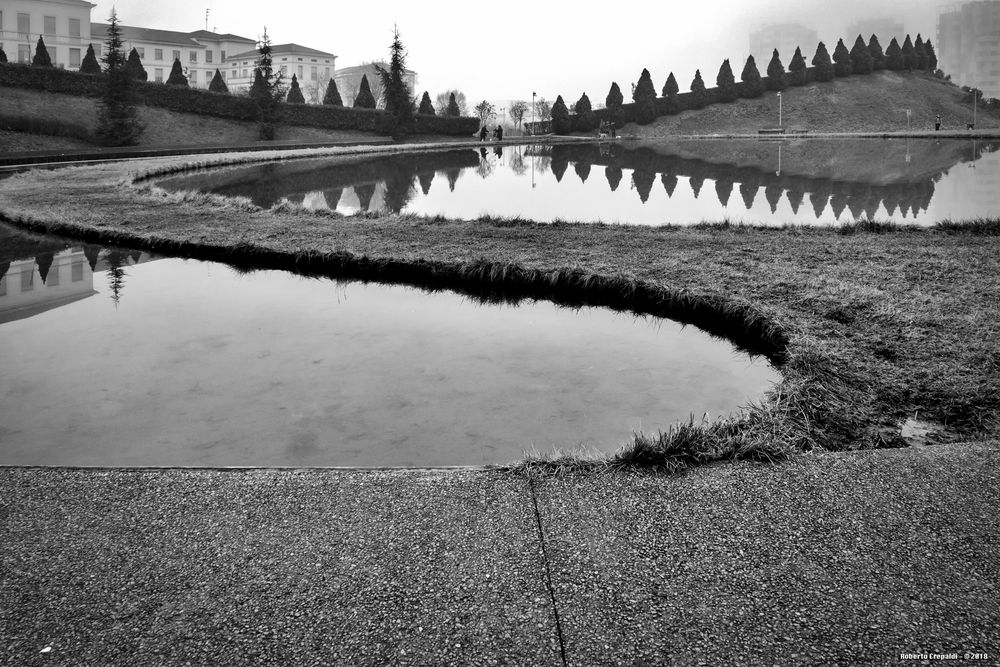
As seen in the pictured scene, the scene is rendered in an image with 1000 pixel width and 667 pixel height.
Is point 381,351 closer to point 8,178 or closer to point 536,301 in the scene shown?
point 536,301

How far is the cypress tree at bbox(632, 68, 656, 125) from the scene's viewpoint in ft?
152

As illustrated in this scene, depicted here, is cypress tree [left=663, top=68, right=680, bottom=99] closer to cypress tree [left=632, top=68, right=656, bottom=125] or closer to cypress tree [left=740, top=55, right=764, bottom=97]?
cypress tree [left=632, top=68, right=656, bottom=125]

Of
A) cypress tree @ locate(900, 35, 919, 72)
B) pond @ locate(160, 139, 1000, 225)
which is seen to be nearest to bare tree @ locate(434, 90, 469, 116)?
cypress tree @ locate(900, 35, 919, 72)

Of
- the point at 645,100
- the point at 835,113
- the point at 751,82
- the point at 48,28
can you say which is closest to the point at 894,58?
the point at 835,113

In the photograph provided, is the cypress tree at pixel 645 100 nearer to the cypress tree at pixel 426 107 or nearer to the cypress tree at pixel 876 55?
the cypress tree at pixel 426 107

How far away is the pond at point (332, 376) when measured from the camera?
2.91m

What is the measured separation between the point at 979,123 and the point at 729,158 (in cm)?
3757

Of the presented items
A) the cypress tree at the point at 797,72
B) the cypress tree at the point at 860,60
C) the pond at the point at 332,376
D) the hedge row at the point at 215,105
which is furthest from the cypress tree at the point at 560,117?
the pond at the point at 332,376

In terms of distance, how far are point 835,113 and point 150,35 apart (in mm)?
59665

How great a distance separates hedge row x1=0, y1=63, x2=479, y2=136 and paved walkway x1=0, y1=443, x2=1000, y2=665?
3301cm

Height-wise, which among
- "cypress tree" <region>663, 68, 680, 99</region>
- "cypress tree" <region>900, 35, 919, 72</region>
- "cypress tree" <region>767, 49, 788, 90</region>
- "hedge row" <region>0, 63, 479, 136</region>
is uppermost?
"cypress tree" <region>900, 35, 919, 72</region>

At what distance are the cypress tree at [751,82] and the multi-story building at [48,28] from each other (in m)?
48.7

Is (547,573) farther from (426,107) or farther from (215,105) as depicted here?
(426,107)

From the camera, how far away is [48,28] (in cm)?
5206
